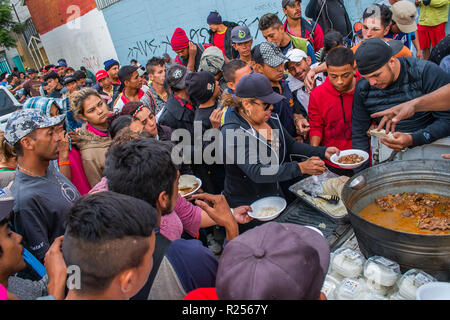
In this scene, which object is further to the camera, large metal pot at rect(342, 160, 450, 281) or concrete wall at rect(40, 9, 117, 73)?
concrete wall at rect(40, 9, 117, 73)

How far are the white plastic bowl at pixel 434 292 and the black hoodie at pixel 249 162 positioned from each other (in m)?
1.29

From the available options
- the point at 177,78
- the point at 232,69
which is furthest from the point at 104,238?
the point at 177,78

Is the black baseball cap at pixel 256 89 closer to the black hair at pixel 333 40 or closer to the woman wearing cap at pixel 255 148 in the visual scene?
the woman wearing cap at pixel 255 148

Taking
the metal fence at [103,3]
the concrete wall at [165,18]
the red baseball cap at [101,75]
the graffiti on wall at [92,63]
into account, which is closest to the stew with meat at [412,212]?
the concrete wall at [165,18]

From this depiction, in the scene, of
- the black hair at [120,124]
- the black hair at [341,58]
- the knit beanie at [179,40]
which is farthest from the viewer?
the knit beanie at [179,40]

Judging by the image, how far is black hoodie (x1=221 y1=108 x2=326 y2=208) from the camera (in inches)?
100

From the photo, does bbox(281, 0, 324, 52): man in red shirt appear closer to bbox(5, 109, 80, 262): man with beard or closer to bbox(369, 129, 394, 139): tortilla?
bbox(369, 129, 394, 139): tortilla

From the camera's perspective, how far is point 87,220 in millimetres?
1230

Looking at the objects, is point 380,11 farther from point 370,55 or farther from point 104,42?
point 104,42

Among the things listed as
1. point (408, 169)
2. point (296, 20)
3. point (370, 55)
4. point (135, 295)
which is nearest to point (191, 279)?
point (135, 295)

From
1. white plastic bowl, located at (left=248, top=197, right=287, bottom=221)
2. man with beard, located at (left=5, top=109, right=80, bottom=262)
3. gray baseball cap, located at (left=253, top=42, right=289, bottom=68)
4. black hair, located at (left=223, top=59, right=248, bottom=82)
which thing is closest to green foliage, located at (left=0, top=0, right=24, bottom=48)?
black hair, located at (left=223, top=59, right=248, bottom=82)

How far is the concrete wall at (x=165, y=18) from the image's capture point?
26.8 ft

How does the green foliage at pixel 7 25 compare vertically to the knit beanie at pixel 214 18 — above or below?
above

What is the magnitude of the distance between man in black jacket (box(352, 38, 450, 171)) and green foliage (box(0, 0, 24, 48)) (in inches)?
1001
